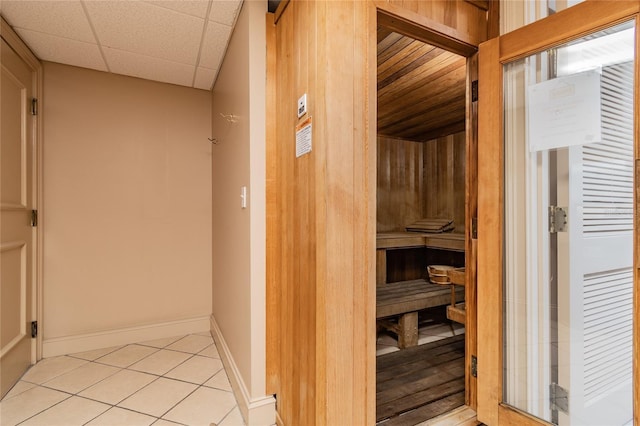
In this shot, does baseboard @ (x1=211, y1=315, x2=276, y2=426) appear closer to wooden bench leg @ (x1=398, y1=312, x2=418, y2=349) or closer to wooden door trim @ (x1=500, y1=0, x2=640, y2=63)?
wooden bench leg @ (x1=398, y1=312, x2=418, y2=349)

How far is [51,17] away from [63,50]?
19.6 inches

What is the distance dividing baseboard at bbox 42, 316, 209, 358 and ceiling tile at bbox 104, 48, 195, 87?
7.67 ft

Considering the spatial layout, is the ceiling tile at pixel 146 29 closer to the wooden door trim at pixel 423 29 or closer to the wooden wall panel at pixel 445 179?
the wooden door trim at pixel 423 29

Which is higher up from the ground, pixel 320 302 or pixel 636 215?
pixel 636 215

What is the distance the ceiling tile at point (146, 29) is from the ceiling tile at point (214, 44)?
0.05 m

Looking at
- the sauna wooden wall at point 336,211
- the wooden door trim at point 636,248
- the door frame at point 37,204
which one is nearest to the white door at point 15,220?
the door frame at point 37,204

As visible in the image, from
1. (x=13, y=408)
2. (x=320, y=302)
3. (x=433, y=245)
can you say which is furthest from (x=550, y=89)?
(x=13, y=408)

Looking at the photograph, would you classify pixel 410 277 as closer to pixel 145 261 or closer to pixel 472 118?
pixel 472 118

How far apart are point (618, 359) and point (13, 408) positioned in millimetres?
3253

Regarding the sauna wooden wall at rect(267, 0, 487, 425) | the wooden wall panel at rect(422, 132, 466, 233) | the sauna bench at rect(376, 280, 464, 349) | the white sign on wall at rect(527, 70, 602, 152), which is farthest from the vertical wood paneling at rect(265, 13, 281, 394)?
the wooden wall panel at rect(422, 132, 466, 233)

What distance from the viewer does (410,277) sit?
12.8 ft

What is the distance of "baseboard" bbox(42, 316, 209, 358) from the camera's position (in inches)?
104

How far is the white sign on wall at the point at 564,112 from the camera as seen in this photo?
1326 mm

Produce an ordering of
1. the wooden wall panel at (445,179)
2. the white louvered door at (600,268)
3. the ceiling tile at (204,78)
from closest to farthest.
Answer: the white louvered door at (600,268), the ceiling tile at (204,78), the wooden wall panel at (445,179)
